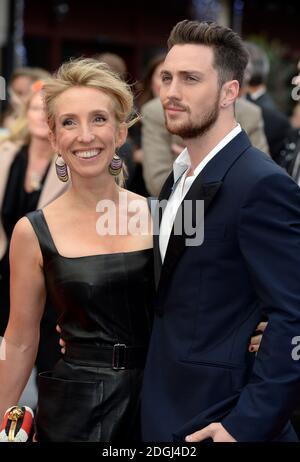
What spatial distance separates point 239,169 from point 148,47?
1507 centimetres

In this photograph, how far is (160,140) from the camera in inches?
207

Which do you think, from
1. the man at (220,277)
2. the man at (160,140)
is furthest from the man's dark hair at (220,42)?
the man at (160,140)

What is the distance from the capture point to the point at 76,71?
3.09 metres

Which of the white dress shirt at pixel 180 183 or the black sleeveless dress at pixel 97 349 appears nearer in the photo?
the white dress shirt at pixel 180 183

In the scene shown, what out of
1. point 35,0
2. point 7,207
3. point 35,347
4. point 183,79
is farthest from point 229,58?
point 35,0

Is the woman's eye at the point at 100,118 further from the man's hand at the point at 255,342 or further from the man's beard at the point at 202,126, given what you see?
the man's hand at the point at 255,342

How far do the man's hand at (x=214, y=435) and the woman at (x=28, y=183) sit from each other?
7.99 ft

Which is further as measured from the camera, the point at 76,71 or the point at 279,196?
the point at 76,71

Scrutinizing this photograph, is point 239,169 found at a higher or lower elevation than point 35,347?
higher

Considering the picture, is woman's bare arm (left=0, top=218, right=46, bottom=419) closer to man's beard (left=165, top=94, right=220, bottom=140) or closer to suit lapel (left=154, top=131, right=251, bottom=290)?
suit lapel (left=154, top=131, right=251, bottom=290)

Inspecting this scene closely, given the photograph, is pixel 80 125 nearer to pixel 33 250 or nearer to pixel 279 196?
pixel 33 250

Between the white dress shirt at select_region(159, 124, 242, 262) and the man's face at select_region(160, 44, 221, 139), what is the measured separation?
0.23 ft

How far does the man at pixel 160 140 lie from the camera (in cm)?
514

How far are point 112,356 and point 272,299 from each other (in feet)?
2.16
